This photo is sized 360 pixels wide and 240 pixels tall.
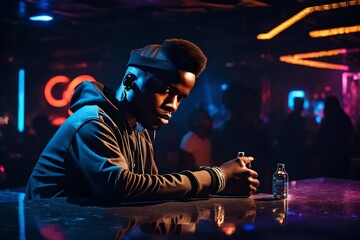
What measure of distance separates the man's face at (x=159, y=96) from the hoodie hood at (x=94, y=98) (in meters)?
0.11

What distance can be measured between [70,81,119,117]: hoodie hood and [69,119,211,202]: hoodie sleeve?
0.14m

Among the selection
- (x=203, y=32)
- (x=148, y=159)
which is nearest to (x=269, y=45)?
(x=203, y=32)

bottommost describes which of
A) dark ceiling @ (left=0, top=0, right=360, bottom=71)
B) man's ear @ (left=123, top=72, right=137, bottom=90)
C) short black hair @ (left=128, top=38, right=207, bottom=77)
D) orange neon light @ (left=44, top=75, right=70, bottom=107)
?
man's ear @ (left=123, top=72, right=137, bottom=90)

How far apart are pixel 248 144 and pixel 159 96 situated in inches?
127

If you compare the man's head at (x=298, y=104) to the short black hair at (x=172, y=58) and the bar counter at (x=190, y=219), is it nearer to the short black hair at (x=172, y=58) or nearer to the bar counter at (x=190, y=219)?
the bar counter at (x=190, y=219)

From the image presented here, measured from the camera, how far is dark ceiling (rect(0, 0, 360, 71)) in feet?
21.5

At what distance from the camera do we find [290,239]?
4.73ft

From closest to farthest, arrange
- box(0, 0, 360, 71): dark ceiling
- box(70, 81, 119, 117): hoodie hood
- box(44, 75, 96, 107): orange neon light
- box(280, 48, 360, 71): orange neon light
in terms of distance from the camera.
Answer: box(70, 81, 119, 117): hoodie hood < box(0, 0, 360, 71): dark ceiling < box(280, 48, 360, 71): orange neon light < box(44, 75, 96, 107): orange neon light

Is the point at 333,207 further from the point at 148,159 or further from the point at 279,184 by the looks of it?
the point at 148,159

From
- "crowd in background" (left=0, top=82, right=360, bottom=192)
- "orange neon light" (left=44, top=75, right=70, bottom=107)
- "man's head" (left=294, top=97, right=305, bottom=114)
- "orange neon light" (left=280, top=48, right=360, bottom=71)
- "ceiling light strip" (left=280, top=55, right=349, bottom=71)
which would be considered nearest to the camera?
"crowd in background" (left=0, top=82, right=360, bottom=192)

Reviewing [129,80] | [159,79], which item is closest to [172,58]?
[159,79]

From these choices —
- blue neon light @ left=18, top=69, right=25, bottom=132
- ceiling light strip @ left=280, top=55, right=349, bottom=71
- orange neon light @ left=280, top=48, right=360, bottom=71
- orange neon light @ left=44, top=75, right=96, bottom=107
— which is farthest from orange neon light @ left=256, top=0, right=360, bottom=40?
blue neon light @ left=18, top=69, right=25, bottom=132

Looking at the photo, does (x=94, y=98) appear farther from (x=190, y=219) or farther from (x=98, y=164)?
(x=190, y=219)

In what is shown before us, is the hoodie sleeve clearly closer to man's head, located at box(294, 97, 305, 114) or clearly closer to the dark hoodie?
the dark hoodie
